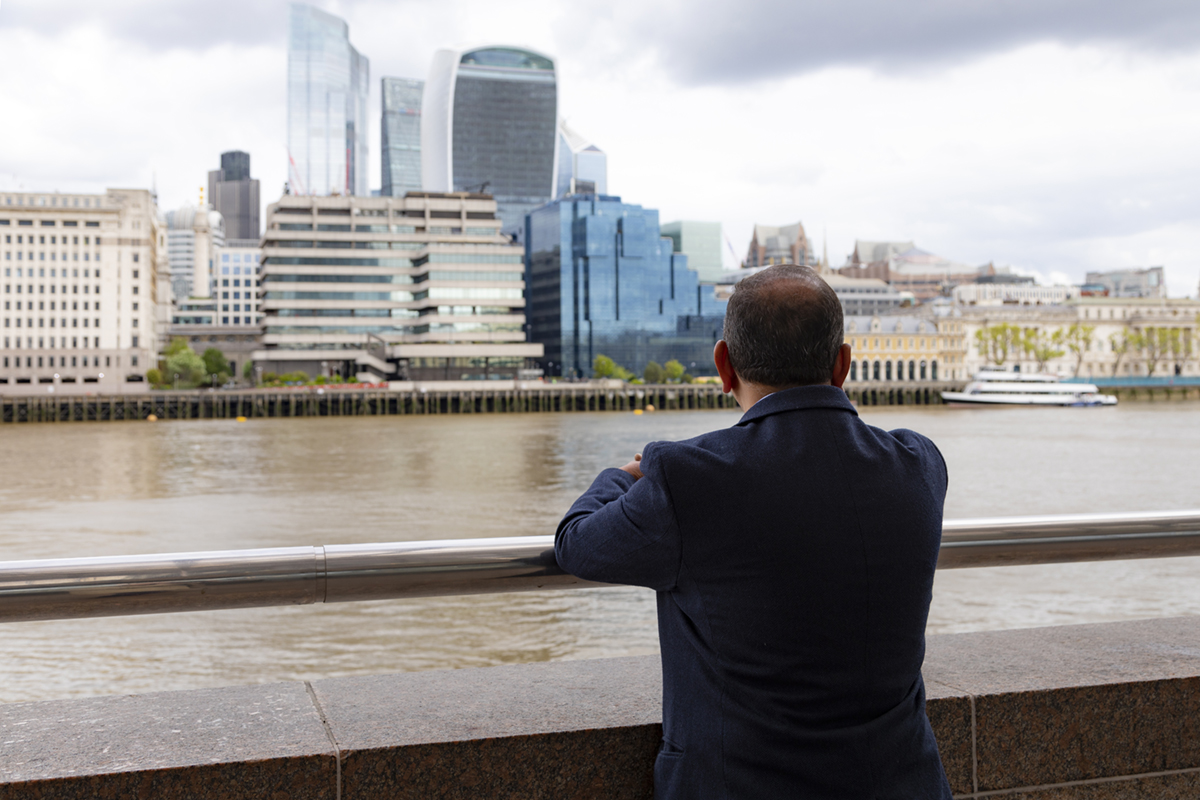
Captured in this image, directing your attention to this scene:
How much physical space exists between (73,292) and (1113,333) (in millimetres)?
142645

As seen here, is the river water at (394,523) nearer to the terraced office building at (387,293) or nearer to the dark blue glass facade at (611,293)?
the terraced office building at (387,293)

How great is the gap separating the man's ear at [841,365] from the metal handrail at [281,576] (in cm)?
76

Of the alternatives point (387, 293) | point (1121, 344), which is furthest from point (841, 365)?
point (1121, 344)

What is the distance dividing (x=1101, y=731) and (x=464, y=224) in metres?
121

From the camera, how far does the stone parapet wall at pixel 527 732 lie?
222 centimetres

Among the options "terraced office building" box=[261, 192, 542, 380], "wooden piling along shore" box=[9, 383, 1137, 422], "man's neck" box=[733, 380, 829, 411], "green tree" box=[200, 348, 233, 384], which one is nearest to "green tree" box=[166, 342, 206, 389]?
"terraced office building" box=[261, 192, 542, 380]

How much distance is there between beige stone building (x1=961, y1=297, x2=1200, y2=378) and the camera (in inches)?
5945

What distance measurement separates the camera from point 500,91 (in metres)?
174

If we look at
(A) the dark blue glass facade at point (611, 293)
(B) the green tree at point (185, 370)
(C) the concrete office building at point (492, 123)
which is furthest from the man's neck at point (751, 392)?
(C) the concrete office building at point (492, 123)

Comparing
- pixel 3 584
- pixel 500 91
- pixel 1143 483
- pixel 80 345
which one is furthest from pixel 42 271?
pixel 3 584

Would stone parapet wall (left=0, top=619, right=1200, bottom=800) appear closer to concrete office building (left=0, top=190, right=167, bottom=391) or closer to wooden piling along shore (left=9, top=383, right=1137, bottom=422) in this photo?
wooden piling along shore (left=9, top=383, right=1137, bottom=422)

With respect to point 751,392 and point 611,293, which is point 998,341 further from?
point 751,392

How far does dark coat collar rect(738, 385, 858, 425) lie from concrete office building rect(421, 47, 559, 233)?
173858mm

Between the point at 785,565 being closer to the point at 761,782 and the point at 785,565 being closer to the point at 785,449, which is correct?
the point at 785,449
